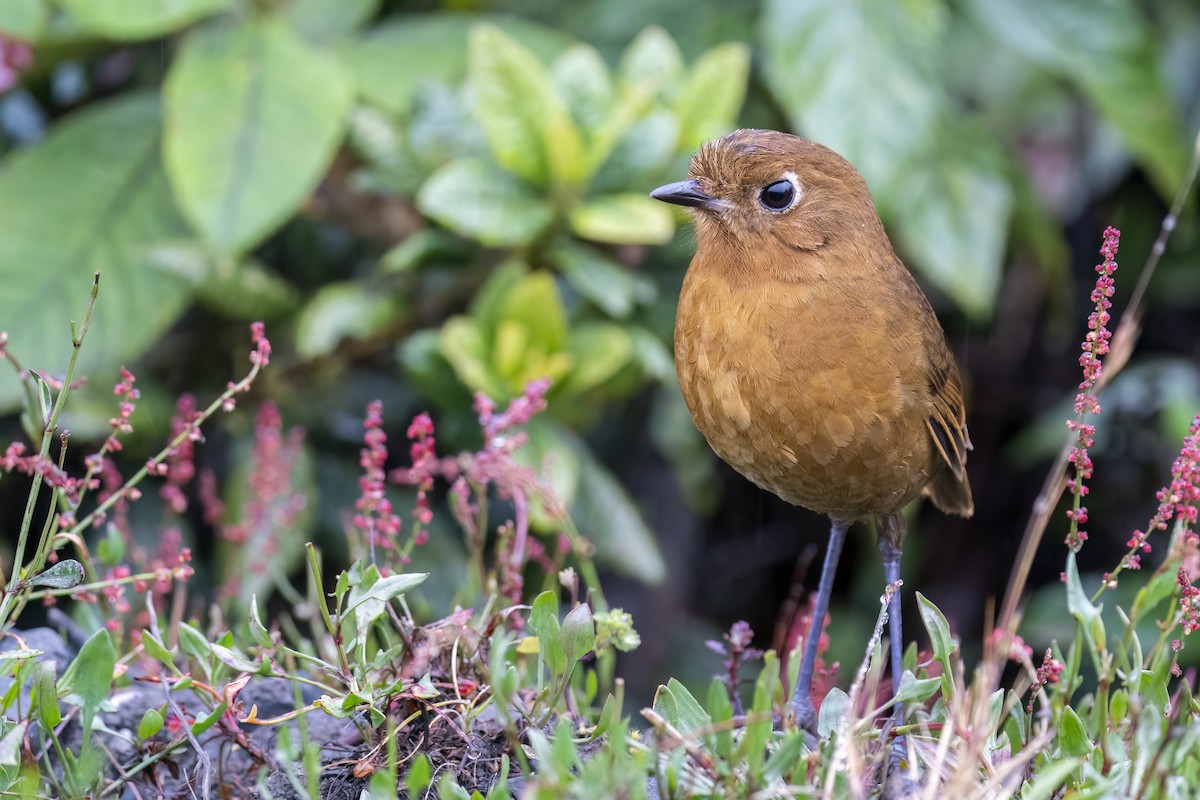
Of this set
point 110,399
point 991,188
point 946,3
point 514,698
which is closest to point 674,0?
point 946,3

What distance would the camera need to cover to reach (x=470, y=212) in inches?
131

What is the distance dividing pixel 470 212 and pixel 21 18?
1.18 metres

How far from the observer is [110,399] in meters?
3.51

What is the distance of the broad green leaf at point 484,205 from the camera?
3322mm

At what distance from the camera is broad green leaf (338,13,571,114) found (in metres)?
3.75

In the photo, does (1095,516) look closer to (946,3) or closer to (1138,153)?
(1138,153)

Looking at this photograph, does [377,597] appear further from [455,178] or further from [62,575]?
[455,178]

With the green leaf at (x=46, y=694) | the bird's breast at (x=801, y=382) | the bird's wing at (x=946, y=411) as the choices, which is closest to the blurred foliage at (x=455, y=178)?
the bird's wing at (x=946, y=411)

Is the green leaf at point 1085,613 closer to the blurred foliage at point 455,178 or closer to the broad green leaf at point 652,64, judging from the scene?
the blurred foliage at point 455,178

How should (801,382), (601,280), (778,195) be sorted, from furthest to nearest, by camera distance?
(601,280) < (778,195) < (801,382)

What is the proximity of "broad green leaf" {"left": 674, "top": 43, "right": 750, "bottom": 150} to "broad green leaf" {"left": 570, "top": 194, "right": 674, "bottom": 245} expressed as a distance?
0.25 m

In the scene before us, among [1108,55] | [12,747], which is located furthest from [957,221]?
[12,747]

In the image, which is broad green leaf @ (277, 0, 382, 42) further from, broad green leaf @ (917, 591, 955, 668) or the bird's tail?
broad green leaf @ (917, 591, 955, 668)

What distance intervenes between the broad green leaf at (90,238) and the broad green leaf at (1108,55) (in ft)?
7.98
